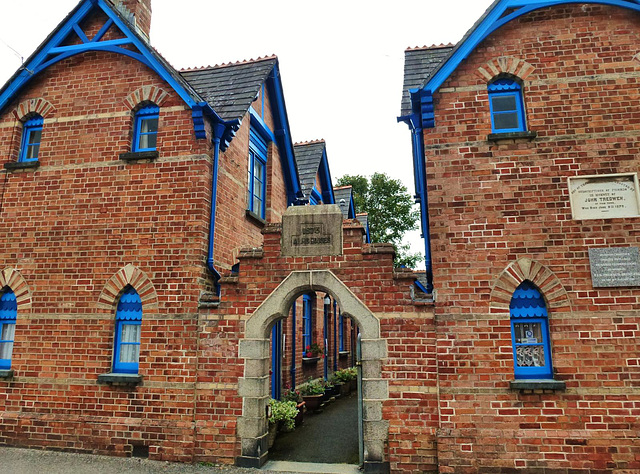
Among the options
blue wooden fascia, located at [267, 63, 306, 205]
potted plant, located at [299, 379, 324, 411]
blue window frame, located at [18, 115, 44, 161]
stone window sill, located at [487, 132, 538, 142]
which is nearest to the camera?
stone window sill, located at [487, 132, 538, 142]

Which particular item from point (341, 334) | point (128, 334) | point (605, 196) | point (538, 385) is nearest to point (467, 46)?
point (605, 196)

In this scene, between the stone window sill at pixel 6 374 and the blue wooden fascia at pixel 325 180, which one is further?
the blue wooden fascia at pixel 325 180

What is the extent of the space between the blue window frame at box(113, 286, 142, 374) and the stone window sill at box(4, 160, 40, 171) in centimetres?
312

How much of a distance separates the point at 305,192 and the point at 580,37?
8.49m

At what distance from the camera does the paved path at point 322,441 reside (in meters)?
7.72

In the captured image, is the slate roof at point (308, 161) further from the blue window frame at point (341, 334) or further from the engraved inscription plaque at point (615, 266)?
the engraved inscription plaque at point (615, 266)

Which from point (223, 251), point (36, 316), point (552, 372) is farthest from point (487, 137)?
→ point (36, 316)

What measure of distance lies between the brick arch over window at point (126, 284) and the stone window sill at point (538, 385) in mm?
5816

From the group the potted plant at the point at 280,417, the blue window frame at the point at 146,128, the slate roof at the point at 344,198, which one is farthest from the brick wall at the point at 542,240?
the slate roof at the point at 344,198

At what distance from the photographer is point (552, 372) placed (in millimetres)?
6660

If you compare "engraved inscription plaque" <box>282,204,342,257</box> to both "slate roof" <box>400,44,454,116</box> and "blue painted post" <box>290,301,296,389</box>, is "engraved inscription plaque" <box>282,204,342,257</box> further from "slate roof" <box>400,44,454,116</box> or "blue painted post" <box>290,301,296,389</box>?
"blue painted post" <box>290,301,296,389</box>

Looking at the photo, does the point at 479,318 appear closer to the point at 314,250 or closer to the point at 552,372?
the point at 552,372

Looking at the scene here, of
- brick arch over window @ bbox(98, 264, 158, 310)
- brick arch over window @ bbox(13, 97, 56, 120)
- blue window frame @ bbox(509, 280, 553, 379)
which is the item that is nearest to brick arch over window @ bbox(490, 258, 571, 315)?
blue window frame @ bbox(509, 280, 553, 379)

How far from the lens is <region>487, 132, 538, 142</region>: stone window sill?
287 inches
